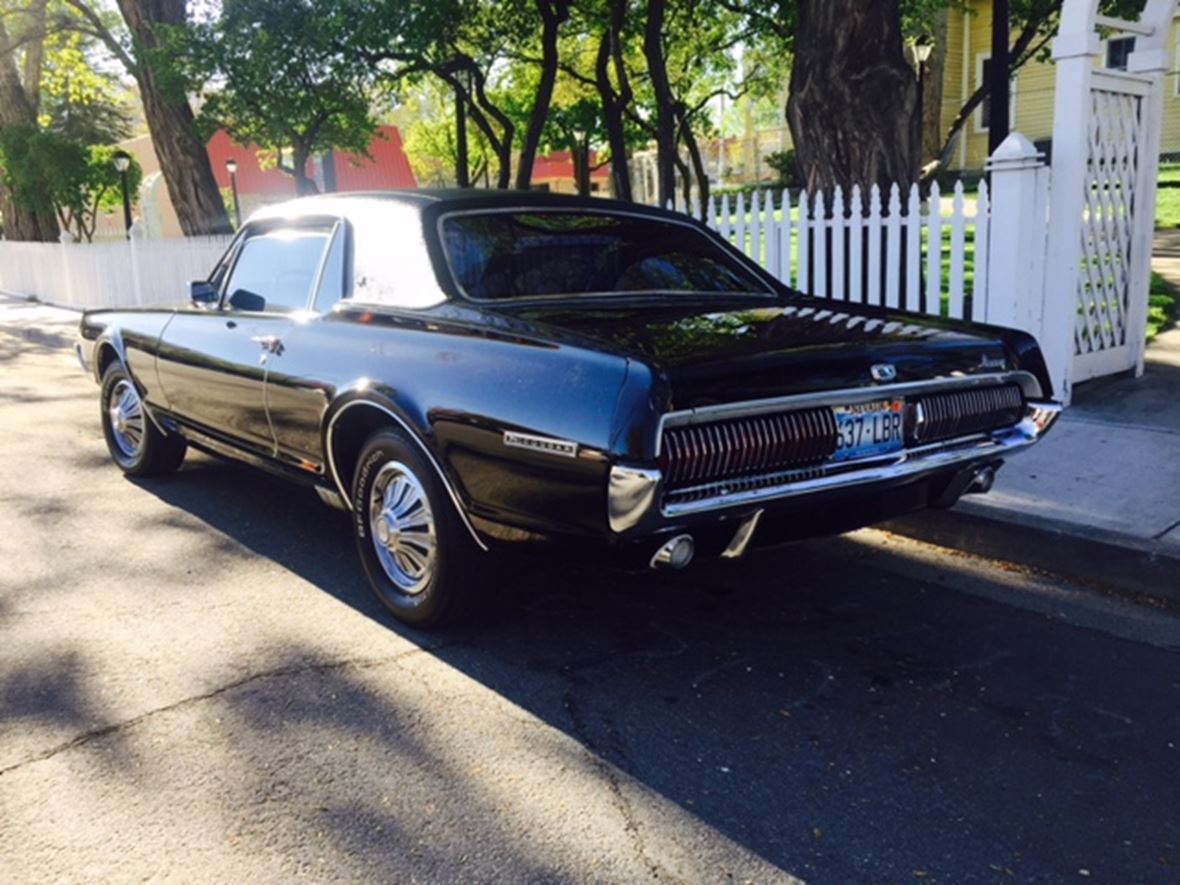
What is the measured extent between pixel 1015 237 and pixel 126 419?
18.2 ft

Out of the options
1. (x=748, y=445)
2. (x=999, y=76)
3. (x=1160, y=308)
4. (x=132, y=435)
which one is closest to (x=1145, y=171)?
(x=1160, y=308)

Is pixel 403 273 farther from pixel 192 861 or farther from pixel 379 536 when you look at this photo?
pixel 192 861

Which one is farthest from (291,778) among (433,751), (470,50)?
(470,50)

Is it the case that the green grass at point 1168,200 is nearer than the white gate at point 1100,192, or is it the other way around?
the white gate at point 1100,192

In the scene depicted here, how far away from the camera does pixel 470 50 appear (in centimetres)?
1919

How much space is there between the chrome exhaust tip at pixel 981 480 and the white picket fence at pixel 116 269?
1139 centimetres

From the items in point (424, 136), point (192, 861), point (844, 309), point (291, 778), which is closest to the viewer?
point (192, 861)

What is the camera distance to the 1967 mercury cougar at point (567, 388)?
3.17 metres

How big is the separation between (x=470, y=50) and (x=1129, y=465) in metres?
16.2

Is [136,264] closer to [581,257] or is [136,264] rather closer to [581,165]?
[581,257]

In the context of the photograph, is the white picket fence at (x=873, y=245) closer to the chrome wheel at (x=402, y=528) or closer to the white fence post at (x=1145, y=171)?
the white fence post at (x=1145, y=171)

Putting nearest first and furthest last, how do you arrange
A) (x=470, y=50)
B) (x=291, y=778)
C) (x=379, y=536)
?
(x=291, y=778) → (x=379, y=536) → (x=470, y=50)

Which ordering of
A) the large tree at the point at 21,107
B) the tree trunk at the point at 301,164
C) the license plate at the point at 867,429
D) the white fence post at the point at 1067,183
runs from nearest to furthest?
the license plate at the point at 867,429
the white fence post at the point at 1067,183
the tree trunk at the point at 301,164
the large tree at the point at 21,107

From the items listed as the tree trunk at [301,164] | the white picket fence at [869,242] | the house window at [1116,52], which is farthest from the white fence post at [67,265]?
the house window at [1116,52]
